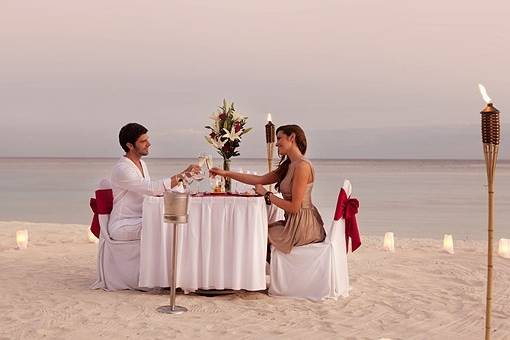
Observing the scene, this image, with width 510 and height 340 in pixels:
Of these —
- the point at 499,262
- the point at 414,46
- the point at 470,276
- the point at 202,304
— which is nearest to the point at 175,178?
the point at 202,304

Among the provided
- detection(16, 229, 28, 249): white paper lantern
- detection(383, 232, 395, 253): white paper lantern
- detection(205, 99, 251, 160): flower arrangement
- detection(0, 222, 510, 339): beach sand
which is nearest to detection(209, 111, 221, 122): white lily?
detection(205, 99, 251, 160): flower arrangement

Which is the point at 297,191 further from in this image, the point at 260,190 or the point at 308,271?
the point at 308,271

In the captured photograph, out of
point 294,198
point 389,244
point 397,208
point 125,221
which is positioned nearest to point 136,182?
point 125,221

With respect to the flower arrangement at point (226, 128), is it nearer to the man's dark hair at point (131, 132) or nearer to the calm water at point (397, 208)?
the man's dark hair at point (131, 132)

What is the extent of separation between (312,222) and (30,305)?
2.42 metres

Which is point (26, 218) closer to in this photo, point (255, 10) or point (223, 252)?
point (255, 10)

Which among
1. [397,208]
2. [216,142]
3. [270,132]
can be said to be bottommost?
[397,208]

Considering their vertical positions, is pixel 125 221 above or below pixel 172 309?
above

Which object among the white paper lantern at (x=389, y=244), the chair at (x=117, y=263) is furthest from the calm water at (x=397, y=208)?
the chair at (x=117, y=263)

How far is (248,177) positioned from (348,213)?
988 mm

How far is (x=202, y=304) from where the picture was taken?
5207 mm

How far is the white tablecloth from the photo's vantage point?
17.4 feet

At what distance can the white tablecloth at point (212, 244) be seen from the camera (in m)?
5.32

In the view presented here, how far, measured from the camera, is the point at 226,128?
571 centimetres
